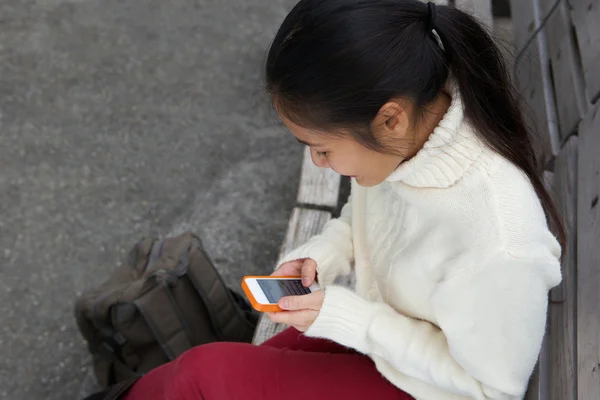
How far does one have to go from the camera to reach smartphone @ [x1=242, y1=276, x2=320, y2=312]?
139 centimetres

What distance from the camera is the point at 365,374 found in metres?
1.48

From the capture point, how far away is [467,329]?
1.22 metres

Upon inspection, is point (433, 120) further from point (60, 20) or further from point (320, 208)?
point (60, 20)

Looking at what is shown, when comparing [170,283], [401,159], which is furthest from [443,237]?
[170,283]

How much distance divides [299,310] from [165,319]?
2.31 feet

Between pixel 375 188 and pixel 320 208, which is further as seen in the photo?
pixel 320 208

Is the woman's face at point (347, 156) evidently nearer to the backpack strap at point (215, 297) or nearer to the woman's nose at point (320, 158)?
the woman's nose at point (320, 158)

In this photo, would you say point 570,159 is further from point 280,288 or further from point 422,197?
point 280,288

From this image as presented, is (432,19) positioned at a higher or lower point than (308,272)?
higher

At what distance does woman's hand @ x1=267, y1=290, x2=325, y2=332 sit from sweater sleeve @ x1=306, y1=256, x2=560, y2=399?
19 mm

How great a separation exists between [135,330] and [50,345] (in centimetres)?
51

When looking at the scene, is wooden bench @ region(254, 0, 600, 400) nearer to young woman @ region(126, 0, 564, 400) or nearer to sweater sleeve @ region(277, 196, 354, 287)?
young woman @ region(126, 0, 564, 400)

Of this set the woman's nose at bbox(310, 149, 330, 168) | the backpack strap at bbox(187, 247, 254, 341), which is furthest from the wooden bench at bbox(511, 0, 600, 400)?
the backpack strap at bbox(187, 247, 254, 341)

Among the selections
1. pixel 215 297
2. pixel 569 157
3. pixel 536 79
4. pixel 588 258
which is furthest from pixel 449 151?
pixel 215 297
